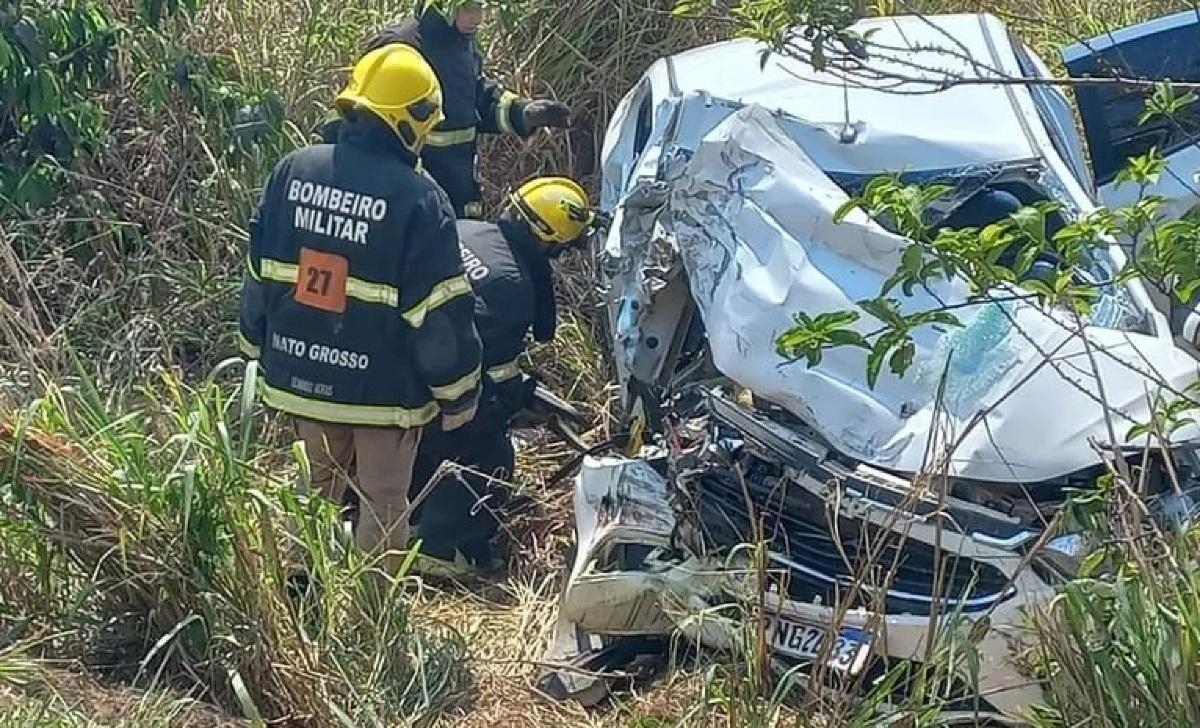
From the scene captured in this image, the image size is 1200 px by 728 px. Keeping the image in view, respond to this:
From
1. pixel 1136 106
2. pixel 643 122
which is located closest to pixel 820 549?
pixel 643 122

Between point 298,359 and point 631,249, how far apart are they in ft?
3.56

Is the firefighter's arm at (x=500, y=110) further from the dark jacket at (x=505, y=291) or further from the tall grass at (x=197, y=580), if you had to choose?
the tall grass at (x=197, y=580)

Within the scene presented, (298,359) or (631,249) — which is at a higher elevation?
(631,249)

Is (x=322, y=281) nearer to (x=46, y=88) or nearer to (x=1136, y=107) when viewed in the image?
(x=46, y=88)

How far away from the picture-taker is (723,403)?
4.21m

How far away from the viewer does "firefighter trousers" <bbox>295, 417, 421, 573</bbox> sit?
496 centimetres

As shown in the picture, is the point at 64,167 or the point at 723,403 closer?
the point at 723,403

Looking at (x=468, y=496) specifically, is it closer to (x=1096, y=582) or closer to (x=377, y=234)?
(x=377, y=234)

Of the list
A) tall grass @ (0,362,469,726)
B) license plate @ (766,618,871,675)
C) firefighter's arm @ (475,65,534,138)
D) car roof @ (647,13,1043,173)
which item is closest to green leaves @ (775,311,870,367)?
license plate @ (766,618,871,675)

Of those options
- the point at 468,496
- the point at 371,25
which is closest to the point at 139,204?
the point at 371,25

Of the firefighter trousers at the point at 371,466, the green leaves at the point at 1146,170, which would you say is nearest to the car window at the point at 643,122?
the firefighter trousers at the point at 371,466

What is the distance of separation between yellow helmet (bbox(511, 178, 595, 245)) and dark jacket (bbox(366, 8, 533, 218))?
1305 millimetres

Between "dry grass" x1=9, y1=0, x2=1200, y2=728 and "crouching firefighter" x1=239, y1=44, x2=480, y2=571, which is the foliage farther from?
"crouching firefighter" x1=239, y1=44, x2=480, y2=571

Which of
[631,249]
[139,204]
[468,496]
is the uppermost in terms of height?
[631,249]
